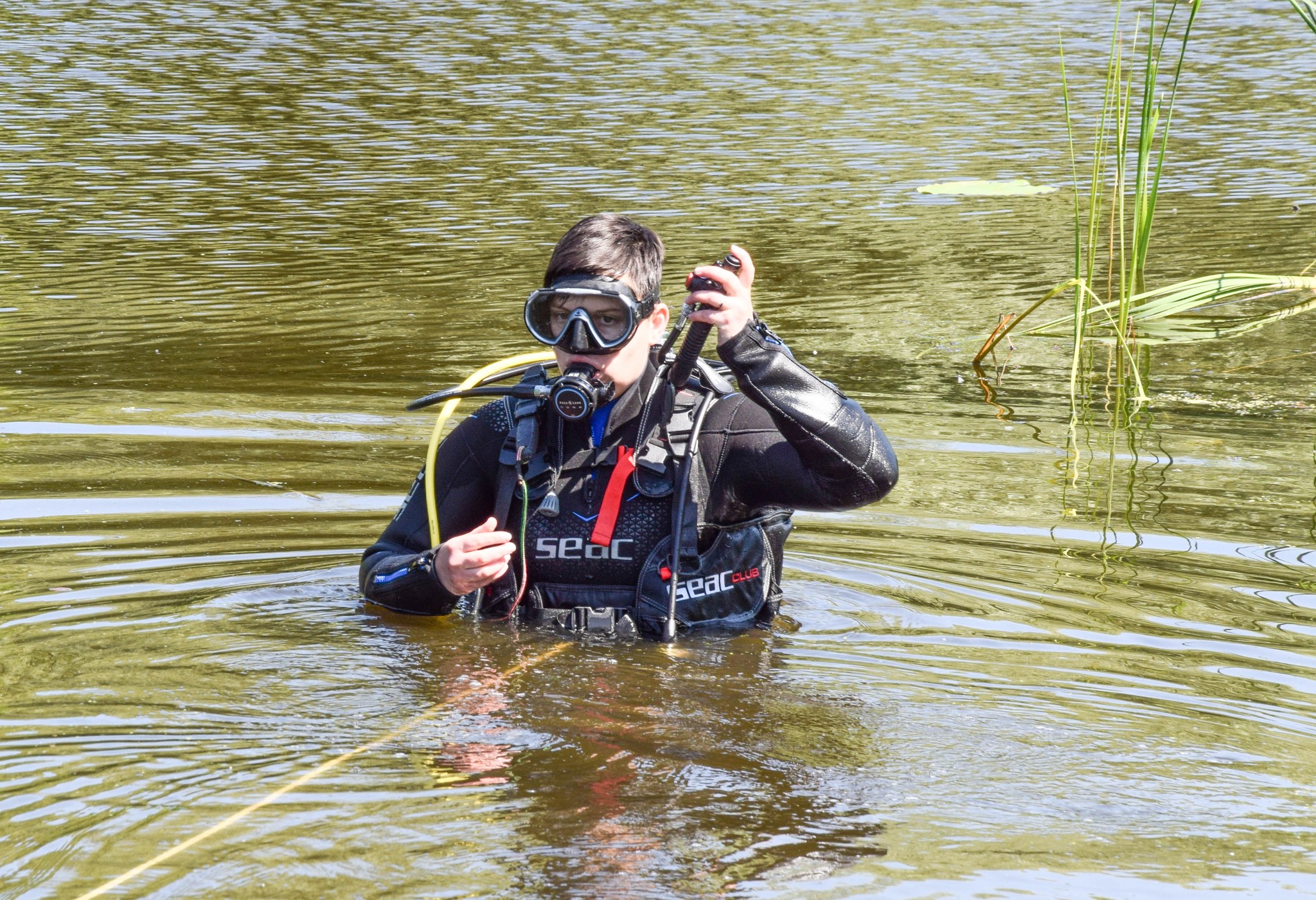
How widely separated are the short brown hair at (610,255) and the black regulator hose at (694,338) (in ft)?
0.61

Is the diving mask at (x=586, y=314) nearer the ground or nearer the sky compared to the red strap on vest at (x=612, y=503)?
nearer the sky

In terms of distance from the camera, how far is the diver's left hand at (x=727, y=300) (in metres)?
3.20

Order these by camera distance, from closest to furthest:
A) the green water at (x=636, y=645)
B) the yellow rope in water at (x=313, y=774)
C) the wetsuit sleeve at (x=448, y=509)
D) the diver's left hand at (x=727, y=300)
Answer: the yellow rope in water at (x=313, y=774)
the green water at (x=636, y=645)
the diver's left hand at (x=727, y=300)
the wetsuit sleeve at (x=448, y=509)

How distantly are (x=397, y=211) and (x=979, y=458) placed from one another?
543 centimetres

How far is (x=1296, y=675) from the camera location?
3.54m

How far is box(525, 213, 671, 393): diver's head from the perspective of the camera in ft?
11.5

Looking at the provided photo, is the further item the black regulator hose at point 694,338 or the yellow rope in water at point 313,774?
the black regulator hose at point 694,338

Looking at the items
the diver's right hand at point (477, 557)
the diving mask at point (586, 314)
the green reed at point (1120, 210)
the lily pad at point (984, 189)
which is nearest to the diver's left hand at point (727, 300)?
the diving mask at point (586, 314)

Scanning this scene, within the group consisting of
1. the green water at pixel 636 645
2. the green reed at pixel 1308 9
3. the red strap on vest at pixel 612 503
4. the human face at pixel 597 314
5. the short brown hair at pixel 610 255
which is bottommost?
the green water at pixel 636 645

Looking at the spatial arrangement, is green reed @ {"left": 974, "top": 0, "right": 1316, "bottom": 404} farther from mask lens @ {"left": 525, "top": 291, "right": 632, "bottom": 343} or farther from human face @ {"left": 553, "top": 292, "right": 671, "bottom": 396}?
mask lens @ {"left": 525, "top": 291, "right": 632, "bottom": 343}

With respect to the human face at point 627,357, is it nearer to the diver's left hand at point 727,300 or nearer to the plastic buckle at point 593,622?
the diver's left hand at point 727,300

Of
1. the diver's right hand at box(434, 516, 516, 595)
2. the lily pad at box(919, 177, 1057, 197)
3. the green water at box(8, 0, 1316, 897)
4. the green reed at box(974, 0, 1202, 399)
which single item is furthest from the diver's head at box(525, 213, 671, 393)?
the lily pad at box(919, 177, 1057, 197)

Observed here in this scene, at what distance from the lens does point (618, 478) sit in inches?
144

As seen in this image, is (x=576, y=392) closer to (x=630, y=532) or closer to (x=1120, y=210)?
(x=630, y=532)
